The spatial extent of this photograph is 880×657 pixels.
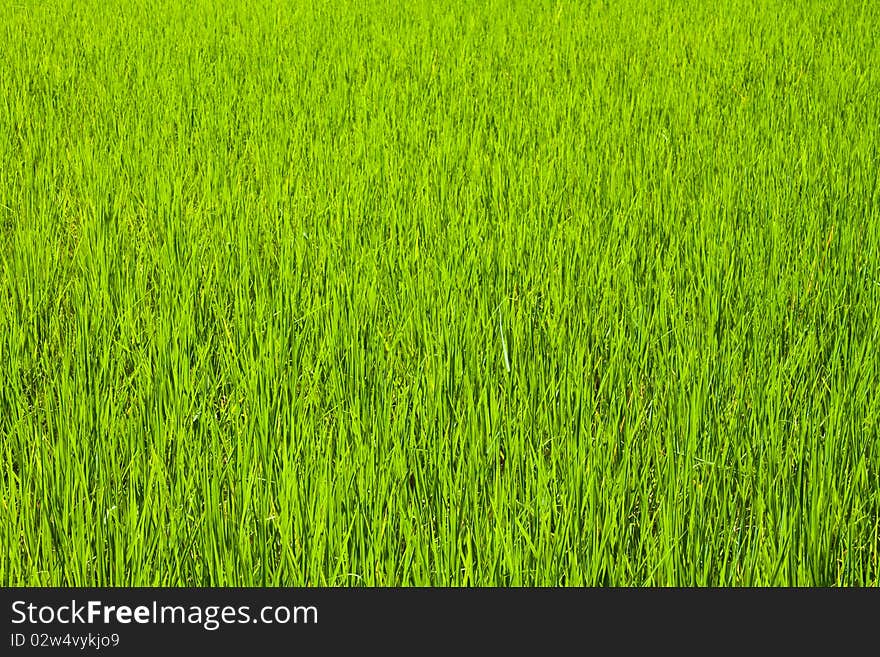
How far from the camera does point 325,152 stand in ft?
9.47

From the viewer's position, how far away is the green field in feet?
3.88

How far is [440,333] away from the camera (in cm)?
164

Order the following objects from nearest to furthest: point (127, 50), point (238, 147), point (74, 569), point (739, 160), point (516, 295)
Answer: point (74, 569) → point (516, 295) → point (739, 160) → point (238, 147) → point (127, 50)

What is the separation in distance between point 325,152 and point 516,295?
3.77ft

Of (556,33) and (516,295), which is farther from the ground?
(556,33)

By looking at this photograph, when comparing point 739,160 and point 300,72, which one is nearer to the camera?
point 739,160

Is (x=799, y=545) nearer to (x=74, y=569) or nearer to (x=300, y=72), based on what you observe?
(x=74, y=569)

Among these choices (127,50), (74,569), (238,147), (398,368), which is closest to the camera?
(74,569)

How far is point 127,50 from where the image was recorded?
178 inches

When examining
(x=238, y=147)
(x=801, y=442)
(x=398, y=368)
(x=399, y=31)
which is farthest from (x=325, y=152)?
(x=399, y=31)

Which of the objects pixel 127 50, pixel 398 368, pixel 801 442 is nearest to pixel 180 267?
pixel 398 368

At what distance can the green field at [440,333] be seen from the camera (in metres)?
1.18

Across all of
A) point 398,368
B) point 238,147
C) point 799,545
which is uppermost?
point 238,147

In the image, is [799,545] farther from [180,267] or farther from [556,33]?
[556,33]
